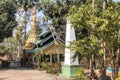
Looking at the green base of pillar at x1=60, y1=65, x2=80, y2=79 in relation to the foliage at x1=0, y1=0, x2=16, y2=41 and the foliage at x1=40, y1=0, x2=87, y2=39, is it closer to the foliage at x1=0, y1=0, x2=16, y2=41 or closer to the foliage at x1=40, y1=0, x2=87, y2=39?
the foliage at x1=0, y1=0, x2=16, y2=41

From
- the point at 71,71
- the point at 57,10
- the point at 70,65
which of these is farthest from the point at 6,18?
the point at 71,71

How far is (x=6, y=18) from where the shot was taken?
32781 millimetres

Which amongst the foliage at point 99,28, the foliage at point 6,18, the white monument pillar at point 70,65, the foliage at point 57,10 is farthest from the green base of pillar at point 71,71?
the foliage at point 57,10

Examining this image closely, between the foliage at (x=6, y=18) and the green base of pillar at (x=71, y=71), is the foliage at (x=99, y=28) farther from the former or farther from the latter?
the foliage at (x=6, y=18)

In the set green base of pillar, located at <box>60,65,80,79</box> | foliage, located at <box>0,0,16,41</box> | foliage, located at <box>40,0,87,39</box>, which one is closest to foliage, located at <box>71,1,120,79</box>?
green base of pillar, located at <box>60,65,80,79</box>

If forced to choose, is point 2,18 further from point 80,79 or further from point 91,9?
point 91,9

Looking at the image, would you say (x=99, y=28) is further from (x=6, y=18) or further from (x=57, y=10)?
(x=57, y=10)

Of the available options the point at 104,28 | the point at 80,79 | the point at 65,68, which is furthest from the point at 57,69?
the point at 104,28

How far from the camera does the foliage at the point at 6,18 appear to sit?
32594mm

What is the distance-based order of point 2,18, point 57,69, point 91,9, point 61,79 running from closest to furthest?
point 91,9, point 61,79, point 57,69, point 2,18

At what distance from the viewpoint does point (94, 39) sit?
13.5m

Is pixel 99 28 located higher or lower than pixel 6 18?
lower

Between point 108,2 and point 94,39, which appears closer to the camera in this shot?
point 94,39

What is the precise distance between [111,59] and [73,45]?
2.15 m
